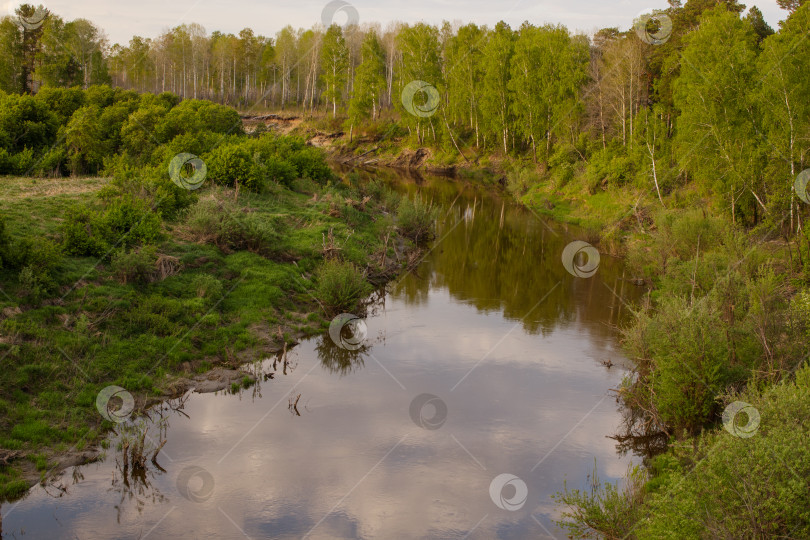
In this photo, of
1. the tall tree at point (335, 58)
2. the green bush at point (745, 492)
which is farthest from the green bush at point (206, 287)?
the tall tree at point (335, 58)

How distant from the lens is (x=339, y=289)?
2306cm

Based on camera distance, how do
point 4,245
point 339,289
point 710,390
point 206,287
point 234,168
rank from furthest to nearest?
1. point 234,168
2. point 339,289
3. point 206,287
4. point 4,245
5. point 710,390

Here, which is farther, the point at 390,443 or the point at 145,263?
the point at 145,263

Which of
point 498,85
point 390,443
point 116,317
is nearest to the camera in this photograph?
point 390,443

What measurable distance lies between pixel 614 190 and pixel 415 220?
50.4 ft

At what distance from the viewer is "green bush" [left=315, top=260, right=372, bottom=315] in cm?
2298

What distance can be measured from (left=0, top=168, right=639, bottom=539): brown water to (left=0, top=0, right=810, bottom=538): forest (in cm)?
105

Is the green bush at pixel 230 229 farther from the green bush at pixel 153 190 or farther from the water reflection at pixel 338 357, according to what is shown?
the water reflection at pixel 338 357

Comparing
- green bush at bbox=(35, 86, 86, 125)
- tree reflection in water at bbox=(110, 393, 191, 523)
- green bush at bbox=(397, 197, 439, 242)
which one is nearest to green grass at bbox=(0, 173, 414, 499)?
tree reflection in water at bbox=(110, 393, 191, 523)

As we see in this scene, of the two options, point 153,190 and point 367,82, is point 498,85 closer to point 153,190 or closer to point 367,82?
point 367,82

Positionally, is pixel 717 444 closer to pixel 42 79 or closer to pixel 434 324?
pixel 434 324

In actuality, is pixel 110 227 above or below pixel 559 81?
below

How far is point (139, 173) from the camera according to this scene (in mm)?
28078

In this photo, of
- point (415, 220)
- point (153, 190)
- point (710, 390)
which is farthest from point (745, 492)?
point (415, 220)
